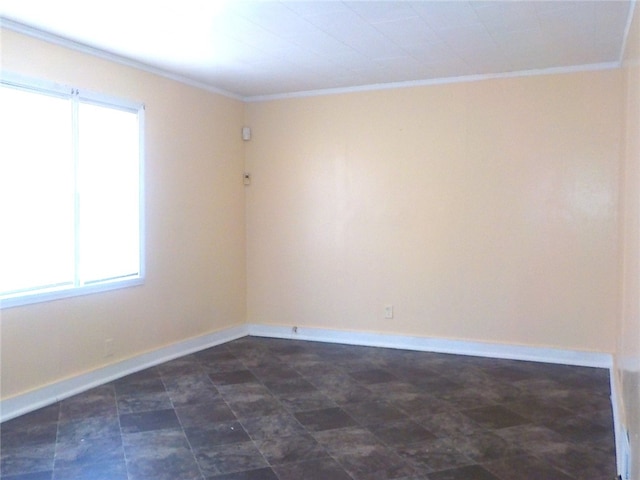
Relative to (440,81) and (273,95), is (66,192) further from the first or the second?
(440,81)

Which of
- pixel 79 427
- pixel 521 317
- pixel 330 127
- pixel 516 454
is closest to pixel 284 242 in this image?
pixel 330 127

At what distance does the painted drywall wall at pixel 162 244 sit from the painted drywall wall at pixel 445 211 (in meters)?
0.36

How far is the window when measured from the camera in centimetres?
352

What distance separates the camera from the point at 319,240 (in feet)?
18.2

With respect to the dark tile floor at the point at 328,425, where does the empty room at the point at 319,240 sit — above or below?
above

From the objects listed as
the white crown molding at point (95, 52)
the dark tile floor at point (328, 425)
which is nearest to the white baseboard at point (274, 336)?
the dark tile floor at point (328, 425)

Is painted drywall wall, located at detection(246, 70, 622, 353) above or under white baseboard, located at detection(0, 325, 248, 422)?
above

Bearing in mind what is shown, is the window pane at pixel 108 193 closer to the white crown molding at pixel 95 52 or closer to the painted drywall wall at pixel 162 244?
the painted drywall wall at pixel 162 244

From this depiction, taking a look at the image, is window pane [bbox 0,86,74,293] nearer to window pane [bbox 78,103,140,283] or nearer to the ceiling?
window pane [bbox 78,103,140,283]

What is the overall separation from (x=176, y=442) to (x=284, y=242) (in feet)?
9.30

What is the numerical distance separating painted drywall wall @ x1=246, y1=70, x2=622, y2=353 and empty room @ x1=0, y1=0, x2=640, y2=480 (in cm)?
2

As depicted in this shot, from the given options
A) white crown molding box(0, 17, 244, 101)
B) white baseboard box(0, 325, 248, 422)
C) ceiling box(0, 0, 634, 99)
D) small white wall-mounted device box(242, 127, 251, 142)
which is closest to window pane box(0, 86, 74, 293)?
white crown molding box(0, 17, 244, 101)

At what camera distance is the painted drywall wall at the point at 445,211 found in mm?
4539

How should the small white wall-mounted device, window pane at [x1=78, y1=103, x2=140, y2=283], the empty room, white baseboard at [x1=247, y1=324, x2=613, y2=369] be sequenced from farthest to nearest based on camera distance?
the small white wall-mounted device → white baseboard at [x1=247, y1=324, x2=613, y2=369] → window pane at [x1=78, y1=103, x2=140, y2=283] → the empty room
